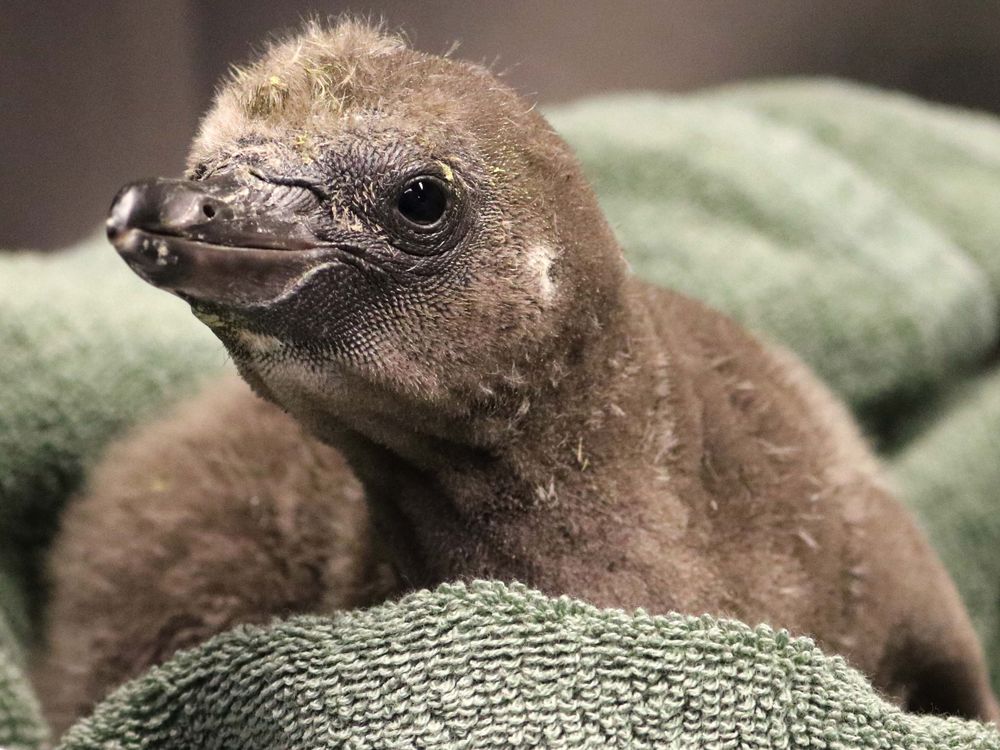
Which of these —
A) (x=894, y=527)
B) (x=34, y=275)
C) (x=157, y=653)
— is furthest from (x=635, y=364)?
(x=34, y=275)

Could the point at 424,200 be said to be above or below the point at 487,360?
above

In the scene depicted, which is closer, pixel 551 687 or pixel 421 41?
pixel 551 687

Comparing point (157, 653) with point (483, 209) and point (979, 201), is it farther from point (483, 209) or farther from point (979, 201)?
point (979, 201)

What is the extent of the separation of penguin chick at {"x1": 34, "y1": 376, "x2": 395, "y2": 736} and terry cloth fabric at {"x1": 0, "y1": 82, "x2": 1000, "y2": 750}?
98 mm

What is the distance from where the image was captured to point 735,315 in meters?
1.64

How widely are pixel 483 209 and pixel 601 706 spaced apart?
351 millimetres

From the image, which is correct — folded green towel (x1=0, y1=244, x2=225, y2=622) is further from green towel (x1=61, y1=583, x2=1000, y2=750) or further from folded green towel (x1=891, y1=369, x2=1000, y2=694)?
folded green towel (x1=891, y1=369, x2=1000, y2=694)

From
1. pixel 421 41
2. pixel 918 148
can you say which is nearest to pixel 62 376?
pixel 421 41

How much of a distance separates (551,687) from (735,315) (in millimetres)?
1046

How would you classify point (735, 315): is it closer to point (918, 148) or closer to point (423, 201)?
point (918, 148)

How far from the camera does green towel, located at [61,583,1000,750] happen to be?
2.26 feet

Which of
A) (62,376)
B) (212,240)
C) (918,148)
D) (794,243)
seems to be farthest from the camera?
(918,148)

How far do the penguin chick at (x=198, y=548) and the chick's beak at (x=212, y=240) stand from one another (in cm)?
37

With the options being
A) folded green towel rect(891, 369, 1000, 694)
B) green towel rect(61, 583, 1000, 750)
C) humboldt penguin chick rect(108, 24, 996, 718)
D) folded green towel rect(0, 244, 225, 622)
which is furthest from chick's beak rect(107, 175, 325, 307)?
folded green towel rect(891, 369, 1000, 694)
